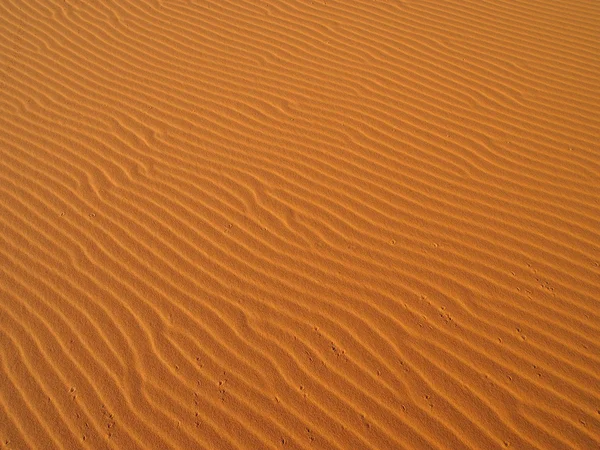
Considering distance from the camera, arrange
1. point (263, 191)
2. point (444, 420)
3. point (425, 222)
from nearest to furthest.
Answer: point (444, 420)
point (425, 222)
point (263, 191)

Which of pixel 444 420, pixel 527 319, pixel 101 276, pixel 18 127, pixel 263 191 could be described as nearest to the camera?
pixel 444 420

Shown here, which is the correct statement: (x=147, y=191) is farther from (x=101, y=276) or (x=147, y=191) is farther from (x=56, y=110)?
(x=56, y=110)

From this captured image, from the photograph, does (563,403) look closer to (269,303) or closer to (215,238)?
(269,303)

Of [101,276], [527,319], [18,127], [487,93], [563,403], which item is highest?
[487,93]

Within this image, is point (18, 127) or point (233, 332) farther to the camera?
point (18, 127)

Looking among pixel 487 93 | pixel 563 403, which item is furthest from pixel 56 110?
pixel 563 403

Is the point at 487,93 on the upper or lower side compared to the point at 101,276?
upper
